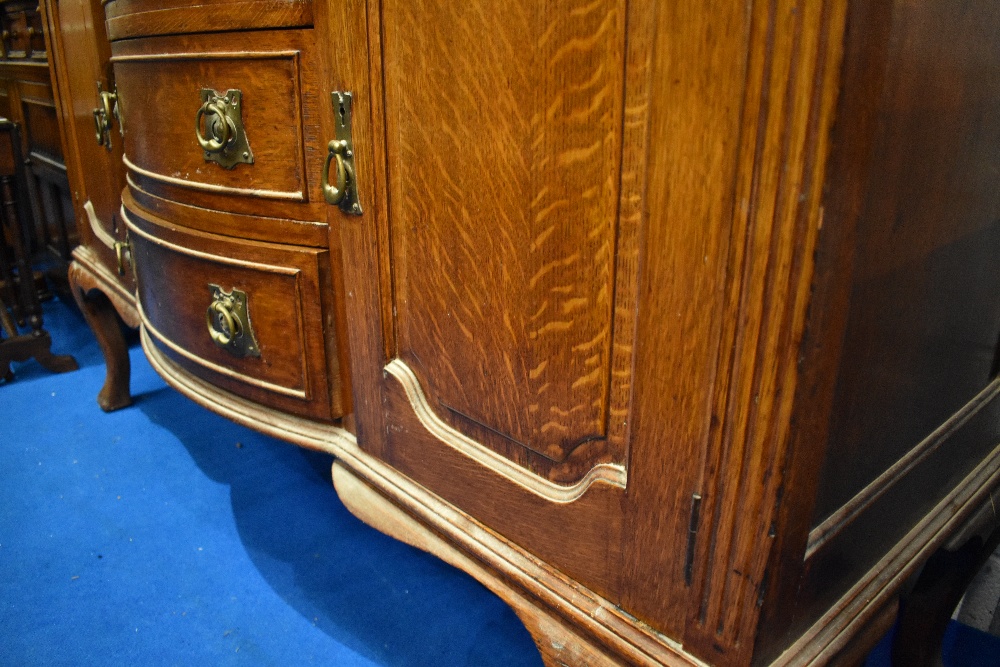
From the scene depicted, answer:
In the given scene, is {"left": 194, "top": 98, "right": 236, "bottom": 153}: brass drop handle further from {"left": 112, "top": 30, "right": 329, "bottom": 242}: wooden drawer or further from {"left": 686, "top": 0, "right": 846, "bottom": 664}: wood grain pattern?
{"left": 686, "top": 0, "right": 846, "bottom": 664}: wood grain pattern

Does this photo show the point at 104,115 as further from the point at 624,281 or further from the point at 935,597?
the point at 935,597

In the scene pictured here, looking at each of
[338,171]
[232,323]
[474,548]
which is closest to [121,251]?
[232,323]

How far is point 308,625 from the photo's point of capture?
2.58 ft

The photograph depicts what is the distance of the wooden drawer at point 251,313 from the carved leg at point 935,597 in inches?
21.4

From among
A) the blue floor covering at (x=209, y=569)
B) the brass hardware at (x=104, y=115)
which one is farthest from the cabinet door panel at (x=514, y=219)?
the brass hardware at (x=104, y=115)

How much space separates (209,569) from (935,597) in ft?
2.47

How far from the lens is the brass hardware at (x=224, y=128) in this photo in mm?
648

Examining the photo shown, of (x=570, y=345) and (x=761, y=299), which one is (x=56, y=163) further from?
(x=761, y=299)

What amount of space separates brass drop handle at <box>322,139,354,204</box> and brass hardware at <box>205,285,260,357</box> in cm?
17

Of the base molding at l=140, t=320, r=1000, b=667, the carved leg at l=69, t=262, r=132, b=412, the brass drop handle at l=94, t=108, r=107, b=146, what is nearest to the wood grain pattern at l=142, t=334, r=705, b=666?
the base molding at l=140, t=320, r=1000, b=667

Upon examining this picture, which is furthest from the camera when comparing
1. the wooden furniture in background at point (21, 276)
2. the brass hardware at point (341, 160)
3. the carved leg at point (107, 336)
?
the wooden furniture in background at point (21, 276)

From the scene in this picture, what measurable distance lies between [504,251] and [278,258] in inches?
10.4

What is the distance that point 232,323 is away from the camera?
0.72m

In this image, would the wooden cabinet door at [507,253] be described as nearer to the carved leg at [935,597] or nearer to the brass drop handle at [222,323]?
the brass drop handle at [222,323]
